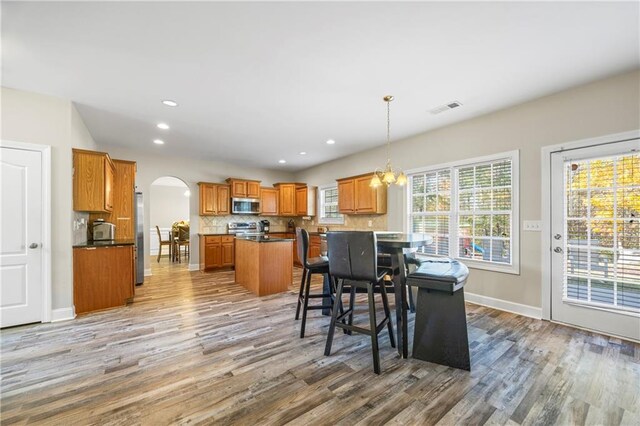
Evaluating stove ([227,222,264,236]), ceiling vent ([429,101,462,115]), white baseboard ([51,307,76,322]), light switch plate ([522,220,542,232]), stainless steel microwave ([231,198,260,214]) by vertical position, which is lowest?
white baseboard ([51,307,76,322])

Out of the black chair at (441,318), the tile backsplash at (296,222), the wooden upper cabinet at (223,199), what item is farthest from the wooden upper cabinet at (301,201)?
the black chair at (441,318)

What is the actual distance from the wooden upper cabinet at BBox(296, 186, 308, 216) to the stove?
4.04ft

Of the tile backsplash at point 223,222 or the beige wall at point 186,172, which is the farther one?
the tile backsplash at point 223,222

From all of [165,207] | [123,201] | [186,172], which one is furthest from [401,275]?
[165,207]

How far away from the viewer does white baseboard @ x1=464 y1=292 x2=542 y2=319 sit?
3.22m

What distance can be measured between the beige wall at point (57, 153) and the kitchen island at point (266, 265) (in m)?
2.27

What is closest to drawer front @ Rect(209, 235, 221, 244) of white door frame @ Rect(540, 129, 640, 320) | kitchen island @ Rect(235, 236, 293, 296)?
kitchen island @ Rect(235, 236, 293, 296)

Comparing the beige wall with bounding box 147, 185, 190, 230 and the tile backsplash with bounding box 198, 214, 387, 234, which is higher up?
the beige wall with bounding box 147, 185, 190, 230

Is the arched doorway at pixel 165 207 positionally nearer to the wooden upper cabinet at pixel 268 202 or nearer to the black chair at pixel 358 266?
the wooden upper cabinet at pixel 268 202

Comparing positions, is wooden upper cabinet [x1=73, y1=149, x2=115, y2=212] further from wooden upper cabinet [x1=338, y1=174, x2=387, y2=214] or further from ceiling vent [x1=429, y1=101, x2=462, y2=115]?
ceiling vent [x1=429, y1=101, x2=462, y2=115]

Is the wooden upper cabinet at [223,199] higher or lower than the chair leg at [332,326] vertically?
higher

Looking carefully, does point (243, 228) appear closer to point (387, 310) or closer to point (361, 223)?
point (361, 223)

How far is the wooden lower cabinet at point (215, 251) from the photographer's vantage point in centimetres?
622

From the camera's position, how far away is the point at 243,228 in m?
7.14
